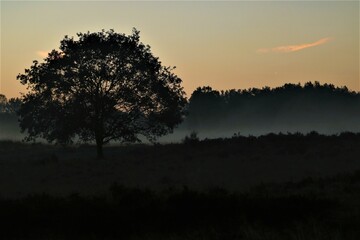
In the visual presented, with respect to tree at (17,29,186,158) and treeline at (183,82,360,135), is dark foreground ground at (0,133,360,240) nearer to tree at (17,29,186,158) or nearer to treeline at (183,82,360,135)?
tree at (17,29,186,158)

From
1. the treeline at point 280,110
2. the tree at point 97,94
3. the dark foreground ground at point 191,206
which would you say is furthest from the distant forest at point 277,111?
the dark foreground ground at point 191,206

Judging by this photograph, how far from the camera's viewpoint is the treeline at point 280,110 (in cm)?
15825

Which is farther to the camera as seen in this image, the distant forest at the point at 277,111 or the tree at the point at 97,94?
the distant forest at the point at 277,111

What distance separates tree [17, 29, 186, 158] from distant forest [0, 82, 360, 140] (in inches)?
4606

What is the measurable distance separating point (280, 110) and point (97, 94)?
444 feet

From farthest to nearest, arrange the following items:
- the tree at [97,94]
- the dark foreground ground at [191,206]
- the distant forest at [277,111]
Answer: the distant forest at [277,111] → the tree at [97,94] → the dark foreground ground at [191,206]

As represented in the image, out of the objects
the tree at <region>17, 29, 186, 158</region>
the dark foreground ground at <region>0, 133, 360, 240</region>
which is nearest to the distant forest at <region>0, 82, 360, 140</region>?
the tree at <region>17, 29, 186, 158</region>

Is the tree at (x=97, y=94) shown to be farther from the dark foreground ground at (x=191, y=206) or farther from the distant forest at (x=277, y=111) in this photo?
the distant forest at (x=277, y=111)

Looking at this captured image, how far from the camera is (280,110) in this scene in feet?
540

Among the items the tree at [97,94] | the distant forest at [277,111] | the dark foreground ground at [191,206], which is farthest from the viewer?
the distant forest at [277,111]

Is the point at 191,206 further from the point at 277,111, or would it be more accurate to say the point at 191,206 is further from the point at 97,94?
the point at 277,111

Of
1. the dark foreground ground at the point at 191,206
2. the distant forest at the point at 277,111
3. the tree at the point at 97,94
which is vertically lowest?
the dark foreground ground at the point at 191,206

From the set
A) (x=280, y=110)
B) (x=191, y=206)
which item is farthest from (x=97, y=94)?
(x=280, y=110)

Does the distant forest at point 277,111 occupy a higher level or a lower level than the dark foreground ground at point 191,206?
higher
